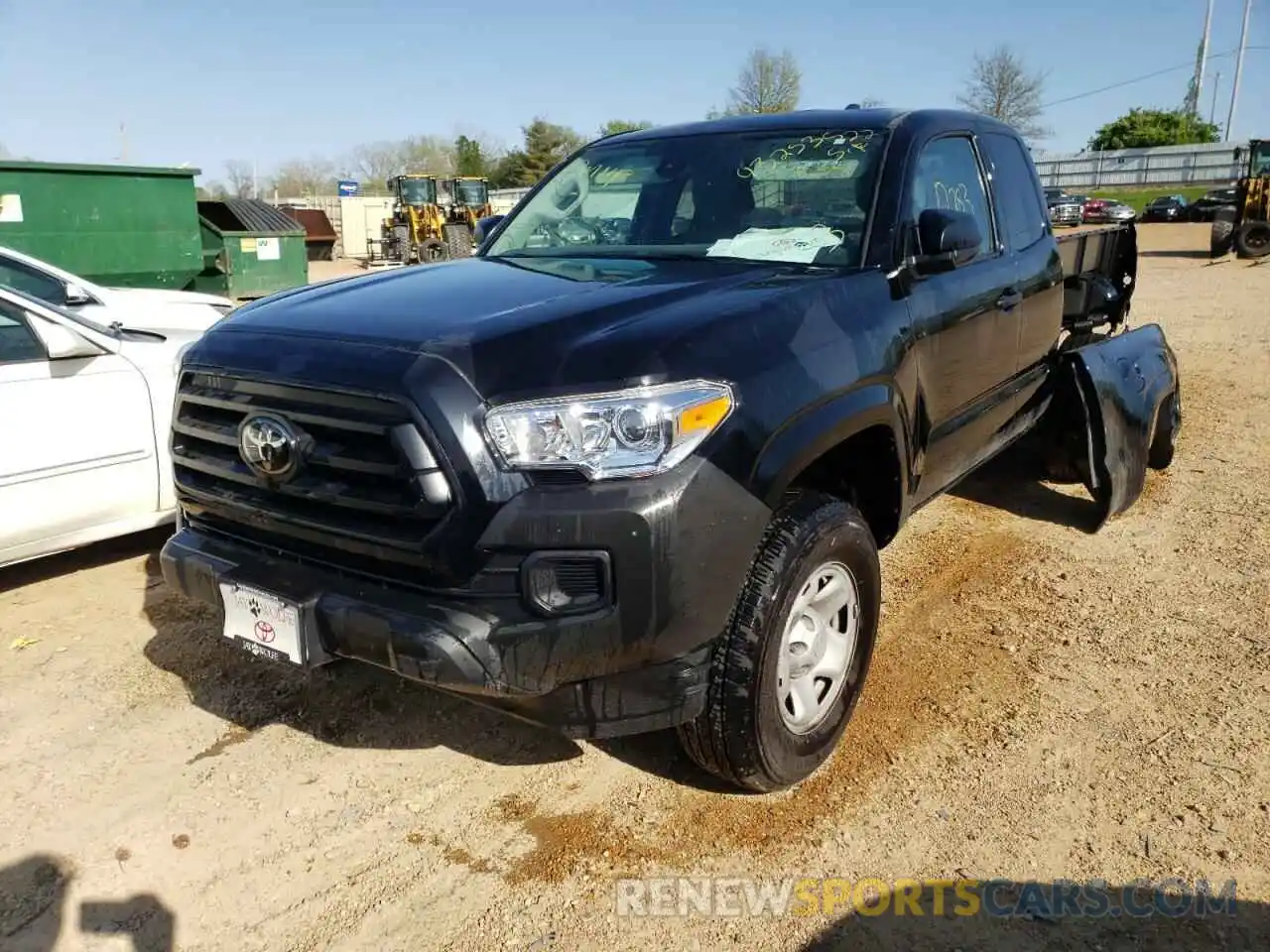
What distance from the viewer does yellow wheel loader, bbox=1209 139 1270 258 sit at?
66.6 feet

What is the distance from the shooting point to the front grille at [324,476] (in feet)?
7.53

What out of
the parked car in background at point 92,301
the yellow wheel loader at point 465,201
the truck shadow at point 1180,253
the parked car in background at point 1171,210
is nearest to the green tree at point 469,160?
the yellow wheel loader at point 465,201

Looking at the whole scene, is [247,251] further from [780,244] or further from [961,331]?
[961,331]

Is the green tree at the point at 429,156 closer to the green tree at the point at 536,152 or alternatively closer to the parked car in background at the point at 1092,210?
the green tree at the point at 536,152

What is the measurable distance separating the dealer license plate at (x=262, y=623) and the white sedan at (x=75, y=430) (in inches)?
70.6

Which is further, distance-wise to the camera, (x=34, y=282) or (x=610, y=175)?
(x=34, y=282)

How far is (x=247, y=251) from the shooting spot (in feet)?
45.6

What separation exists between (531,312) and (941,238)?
153 cm

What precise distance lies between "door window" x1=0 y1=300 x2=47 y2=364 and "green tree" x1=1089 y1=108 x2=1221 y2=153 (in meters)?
64.3

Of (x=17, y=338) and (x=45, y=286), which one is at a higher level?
(x=45, y=286)

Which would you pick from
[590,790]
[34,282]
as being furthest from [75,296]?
[590,790]

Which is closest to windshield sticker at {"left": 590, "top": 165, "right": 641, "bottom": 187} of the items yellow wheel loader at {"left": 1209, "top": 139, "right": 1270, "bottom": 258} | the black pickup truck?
the black pickup truck

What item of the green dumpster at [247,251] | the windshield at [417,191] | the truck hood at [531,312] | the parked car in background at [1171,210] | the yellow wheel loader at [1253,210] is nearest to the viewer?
the truck hood at [531,312]

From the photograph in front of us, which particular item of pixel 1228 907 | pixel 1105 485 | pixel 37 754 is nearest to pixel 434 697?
pixel 37 754
